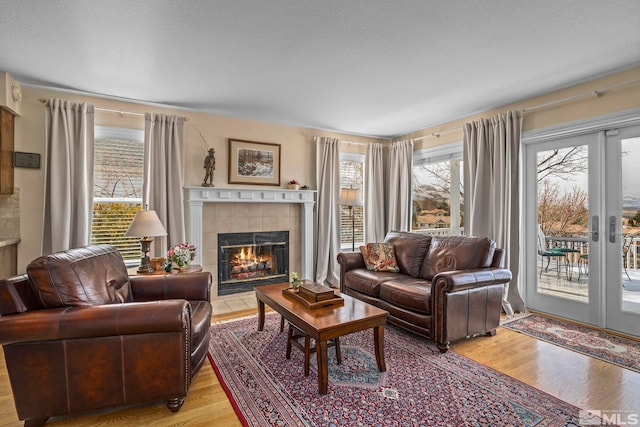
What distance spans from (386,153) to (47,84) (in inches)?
182

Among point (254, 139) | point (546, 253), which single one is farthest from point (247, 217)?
point (546, 253)

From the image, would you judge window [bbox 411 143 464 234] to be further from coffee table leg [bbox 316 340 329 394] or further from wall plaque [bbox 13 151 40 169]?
wall plaque [bbox 13 151 40 169]

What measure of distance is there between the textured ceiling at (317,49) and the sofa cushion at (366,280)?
2.03m

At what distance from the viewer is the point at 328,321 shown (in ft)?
7.18

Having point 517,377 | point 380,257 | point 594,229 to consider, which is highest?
point 594,229

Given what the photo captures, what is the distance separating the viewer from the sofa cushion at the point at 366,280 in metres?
3.46

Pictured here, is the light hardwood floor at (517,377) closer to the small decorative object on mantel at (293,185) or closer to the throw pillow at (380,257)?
the throw pillow at (380,257)

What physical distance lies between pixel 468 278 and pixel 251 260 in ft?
9.77

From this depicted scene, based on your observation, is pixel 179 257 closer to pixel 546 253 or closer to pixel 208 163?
pixel 208 163

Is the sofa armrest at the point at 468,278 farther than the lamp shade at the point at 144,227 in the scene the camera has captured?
No

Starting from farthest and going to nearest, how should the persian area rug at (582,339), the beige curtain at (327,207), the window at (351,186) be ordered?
the window at (351,186) < the beige curtain at (327,207) < the persian area rug at (582,339)

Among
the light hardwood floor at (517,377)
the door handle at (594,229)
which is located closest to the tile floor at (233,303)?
the light hardwood floor at (517,377)

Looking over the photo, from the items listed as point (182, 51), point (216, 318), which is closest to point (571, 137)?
point (182, 51)

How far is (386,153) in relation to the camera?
5691mm
